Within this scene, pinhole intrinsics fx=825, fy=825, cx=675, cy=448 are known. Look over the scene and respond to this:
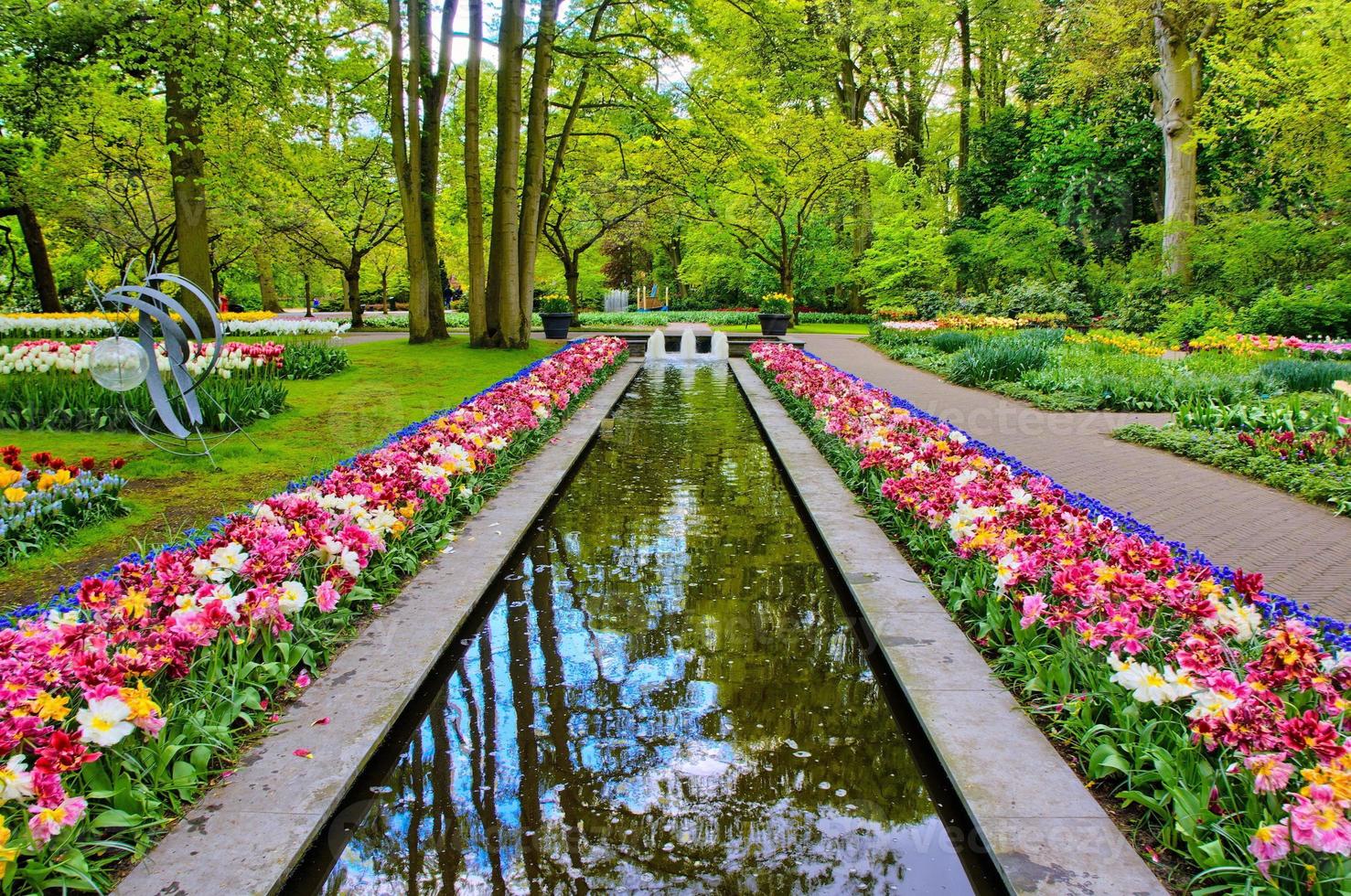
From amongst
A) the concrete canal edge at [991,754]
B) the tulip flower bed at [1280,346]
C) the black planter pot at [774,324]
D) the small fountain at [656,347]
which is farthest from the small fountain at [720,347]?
the concrete canal edge at [991,754]

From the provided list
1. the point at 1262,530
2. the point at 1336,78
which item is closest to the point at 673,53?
the point at 1336,78

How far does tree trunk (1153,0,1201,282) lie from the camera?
19.2 m

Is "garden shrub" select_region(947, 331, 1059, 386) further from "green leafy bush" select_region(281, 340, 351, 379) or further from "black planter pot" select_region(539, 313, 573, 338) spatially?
"black planter pot" select_region(539, 313, 573, 338)

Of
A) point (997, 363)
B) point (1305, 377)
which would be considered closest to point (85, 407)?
→ point (997, 363)

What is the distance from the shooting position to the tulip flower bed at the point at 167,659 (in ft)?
7.18

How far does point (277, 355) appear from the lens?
1259 centimetres

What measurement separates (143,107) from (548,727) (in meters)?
22.5

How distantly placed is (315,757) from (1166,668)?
9.22ft

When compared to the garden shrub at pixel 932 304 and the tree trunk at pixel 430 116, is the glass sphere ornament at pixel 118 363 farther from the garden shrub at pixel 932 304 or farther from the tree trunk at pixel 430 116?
the garden shrub at pixel 932 304

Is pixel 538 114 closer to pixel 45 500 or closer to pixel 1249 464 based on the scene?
pixel 45 500

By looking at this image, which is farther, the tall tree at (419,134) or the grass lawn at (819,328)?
the grass lawn at (819,328)

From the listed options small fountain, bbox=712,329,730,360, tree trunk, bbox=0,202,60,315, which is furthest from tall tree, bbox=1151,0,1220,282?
tree trunk, bbox=0,202,60,315

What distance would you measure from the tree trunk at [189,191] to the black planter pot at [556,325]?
8.65 meters

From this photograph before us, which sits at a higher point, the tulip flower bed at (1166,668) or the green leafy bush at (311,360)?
the green leafy bush at (311,360)
